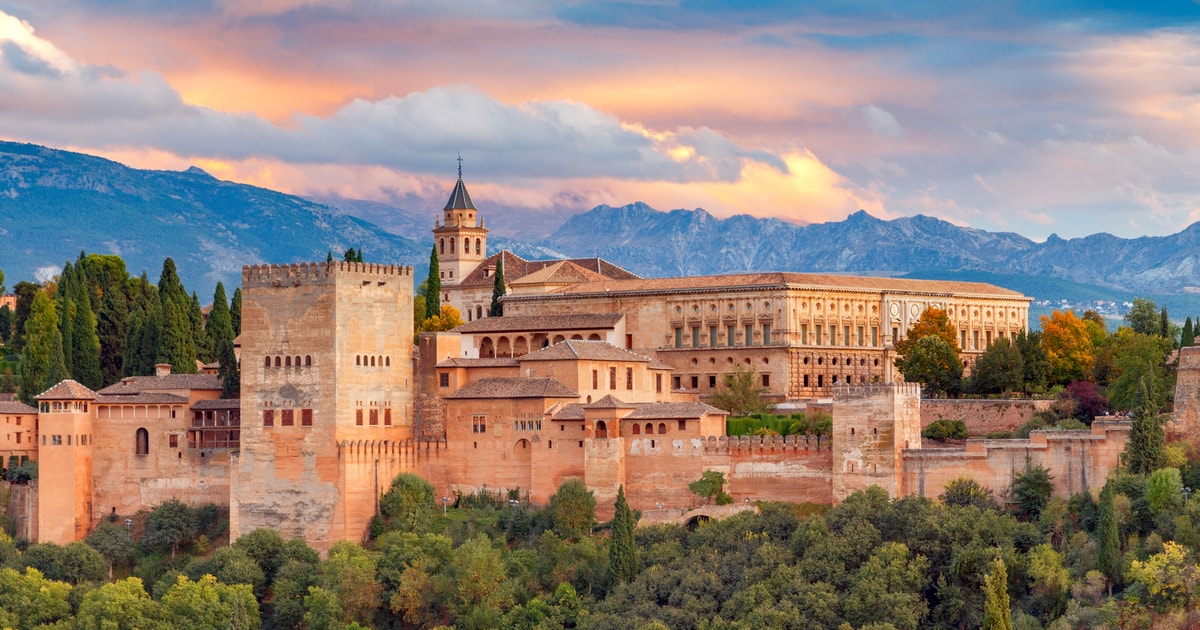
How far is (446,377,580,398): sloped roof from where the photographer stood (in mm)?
58594

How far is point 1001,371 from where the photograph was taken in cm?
6525

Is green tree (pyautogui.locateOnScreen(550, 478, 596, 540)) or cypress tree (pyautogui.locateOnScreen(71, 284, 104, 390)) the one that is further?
cypress tree (pyautogui.locateOnScreen(71, 284, 104, 390))

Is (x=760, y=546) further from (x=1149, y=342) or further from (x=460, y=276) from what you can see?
(x=460, y=276)

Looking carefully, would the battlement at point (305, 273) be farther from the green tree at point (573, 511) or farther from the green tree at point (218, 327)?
the green tree at point (218, 327)

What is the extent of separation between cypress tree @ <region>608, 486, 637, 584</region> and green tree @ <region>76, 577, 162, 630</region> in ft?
44.6

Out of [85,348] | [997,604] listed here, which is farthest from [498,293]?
[997,604]

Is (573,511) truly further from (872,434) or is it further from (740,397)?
(740,397)

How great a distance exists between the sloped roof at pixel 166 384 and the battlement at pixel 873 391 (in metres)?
22.1

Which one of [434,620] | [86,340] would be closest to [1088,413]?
[434,620]

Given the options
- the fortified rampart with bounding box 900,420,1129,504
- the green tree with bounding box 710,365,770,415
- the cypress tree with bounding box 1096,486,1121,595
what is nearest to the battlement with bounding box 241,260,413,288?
the green tree with bounding box 710,365,770,415

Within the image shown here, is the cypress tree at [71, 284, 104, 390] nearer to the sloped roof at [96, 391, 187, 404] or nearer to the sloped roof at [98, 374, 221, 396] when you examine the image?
the sloped roof at [98, 374, 221, 396]

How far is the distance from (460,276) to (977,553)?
161ft

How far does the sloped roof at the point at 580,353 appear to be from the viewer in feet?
200

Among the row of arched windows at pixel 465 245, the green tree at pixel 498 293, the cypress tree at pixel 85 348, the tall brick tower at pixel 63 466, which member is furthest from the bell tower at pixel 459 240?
the tall brick tower at pixel 63 466
